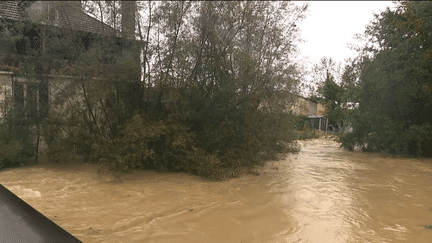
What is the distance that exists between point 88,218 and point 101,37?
4.79 m

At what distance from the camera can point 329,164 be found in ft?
35.2

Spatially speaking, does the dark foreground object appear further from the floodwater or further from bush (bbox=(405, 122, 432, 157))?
bush (bbox=(405, 122, 432, 157))

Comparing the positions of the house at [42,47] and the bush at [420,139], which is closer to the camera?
the house at [42,47]

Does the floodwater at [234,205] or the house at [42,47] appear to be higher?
the house at [42,47]

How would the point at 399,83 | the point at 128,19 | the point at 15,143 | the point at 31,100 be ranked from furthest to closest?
1. the point at 399,83
2. the point at 31,100
3. the point at 15,143
4. the point at 128,19

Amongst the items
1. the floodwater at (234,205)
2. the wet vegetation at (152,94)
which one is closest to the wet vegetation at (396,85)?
the floodwater at (234,205)

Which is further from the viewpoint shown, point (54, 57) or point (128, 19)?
point (54, 57)

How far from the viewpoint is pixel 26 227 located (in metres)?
3.40

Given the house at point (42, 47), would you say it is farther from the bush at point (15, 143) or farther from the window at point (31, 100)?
the bush at point (15, 143)

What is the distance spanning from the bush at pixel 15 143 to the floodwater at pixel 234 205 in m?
0.43

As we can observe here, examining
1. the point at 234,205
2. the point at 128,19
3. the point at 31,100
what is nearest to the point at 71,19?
the point at 128,19

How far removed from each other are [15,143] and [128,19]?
4.45m

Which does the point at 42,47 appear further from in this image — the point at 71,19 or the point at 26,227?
the point at 26,227

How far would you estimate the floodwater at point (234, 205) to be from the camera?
4.21m
